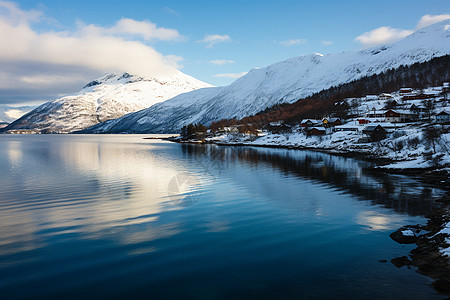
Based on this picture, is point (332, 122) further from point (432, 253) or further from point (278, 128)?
point (432, 253)

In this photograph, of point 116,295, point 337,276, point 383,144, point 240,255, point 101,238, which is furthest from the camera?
point 383,144

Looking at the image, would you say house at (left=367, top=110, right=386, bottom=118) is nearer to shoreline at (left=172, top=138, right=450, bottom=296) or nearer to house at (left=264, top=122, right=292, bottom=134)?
house at (left=264, top=122, right=292, bottom=134)

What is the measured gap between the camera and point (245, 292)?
13.3 m

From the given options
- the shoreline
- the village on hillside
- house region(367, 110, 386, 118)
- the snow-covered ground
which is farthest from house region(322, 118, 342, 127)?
the shoreline

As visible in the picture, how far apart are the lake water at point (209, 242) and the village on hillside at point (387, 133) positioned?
32.7 metres

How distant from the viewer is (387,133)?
108000mm

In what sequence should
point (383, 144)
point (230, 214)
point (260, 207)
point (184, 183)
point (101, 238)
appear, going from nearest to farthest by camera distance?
1. point (101, 238)
2. point (230, 214)
3. point (260, 207)
4. point (184, 183)
5. point (383, 144)

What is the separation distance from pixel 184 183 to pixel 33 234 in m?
24.7

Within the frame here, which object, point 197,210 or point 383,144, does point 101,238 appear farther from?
point 383,144

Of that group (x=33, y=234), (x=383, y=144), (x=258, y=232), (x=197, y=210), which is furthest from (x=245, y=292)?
(x=383, y=144)

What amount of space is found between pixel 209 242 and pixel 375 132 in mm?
103240

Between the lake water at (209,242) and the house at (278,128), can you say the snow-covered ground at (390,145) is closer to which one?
the house at (278,128)

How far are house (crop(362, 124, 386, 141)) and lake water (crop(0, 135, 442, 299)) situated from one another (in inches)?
2803

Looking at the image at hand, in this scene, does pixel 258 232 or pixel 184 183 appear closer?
pixel 258 232
